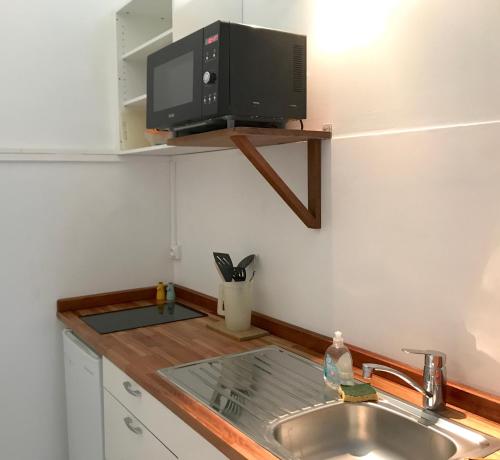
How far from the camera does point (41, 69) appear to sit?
254 centimetres

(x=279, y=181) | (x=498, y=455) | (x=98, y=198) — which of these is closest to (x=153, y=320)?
(x=98, y=198)

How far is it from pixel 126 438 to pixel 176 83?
1.25 m

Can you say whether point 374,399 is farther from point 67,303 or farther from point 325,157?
point 67,303

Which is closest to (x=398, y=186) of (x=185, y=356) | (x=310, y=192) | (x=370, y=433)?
(x=310, y=192)

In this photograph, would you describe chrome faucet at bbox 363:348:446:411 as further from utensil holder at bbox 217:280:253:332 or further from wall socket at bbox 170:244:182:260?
wall socket at bbox 170:244:182:260

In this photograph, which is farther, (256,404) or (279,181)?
(279,181)

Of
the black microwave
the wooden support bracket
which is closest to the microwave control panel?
the black microwave

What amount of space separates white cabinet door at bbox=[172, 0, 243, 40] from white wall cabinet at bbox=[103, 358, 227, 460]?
4.25ft

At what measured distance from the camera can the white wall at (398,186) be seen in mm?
1374

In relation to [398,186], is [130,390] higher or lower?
lower

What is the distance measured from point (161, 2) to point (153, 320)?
1455mm

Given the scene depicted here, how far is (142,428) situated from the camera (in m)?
1.78

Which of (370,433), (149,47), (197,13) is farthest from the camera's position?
(149,47)

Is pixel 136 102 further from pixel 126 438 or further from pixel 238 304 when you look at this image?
pixel 126 438
